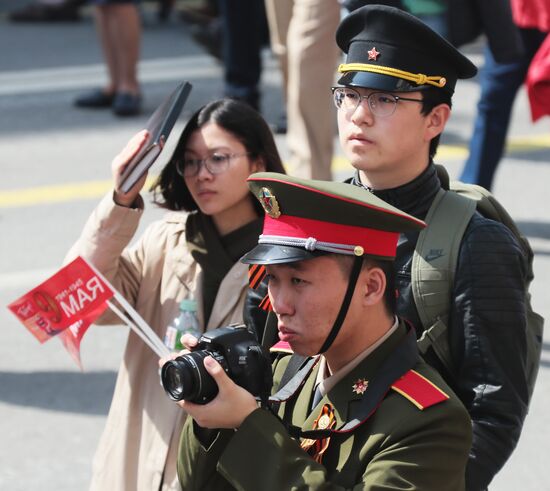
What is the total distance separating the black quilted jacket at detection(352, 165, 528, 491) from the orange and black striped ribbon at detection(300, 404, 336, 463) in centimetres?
41

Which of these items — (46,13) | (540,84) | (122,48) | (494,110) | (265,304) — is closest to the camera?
(265,304)

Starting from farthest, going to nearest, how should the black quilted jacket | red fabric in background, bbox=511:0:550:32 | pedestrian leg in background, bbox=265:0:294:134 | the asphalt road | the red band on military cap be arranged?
pedestrian leg in background, bbox=265:0:294:134, red fabric in background, bbox=511:0:550:32, the asphalt road, the black quilted jacket, the red band on military cap

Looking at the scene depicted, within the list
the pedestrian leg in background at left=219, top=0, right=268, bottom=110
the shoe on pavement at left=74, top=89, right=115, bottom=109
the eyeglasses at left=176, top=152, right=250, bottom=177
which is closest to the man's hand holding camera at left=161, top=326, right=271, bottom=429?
the eyeglasses at left=176, top=152, right=250, bottom=177

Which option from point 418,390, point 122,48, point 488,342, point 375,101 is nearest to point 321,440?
point 418,390

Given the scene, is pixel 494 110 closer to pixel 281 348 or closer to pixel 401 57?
pixel 401 57

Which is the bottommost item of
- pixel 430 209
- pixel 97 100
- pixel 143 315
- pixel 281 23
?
pixel 97 100

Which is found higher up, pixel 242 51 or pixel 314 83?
pixel 314 83

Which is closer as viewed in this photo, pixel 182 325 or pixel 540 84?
pixel 182 325

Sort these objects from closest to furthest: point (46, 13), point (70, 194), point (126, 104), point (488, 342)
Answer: point (488, 342) → point (70, 194) → point (126, 104) → point (46, 13)

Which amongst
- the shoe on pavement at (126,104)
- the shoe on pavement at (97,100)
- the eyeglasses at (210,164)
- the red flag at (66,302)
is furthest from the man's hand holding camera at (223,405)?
the shoe on pavement at (97,100)

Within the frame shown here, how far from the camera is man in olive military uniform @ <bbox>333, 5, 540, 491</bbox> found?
285cm

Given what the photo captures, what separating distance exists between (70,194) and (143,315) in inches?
164

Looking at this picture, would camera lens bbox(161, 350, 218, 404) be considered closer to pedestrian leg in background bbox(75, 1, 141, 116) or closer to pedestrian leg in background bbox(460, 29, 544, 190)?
pedestrian leg in background bbox(460, 29, 544, 190)

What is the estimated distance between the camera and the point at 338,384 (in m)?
2.60
